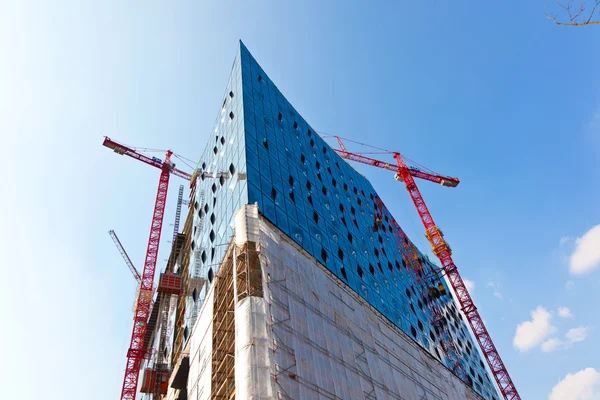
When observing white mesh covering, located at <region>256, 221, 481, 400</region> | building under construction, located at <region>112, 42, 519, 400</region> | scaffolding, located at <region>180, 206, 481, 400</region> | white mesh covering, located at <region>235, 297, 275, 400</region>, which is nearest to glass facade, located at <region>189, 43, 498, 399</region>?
building under construction, located at <region>112, 42, 519, 400</region>

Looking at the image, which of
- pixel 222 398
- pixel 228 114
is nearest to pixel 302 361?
pixel 222 398

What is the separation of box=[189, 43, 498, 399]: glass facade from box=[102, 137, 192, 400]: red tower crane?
31.7ft

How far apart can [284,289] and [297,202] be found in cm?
874

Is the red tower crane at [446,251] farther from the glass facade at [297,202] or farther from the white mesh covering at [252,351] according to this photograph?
the white mesh covering at [252,351]

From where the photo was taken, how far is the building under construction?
17531mm

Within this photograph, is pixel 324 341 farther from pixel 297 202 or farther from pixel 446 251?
pixel 446 251

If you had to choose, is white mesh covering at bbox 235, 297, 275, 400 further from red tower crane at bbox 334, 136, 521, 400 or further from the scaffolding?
red tower crane at bbox 334, 136, 521, 400

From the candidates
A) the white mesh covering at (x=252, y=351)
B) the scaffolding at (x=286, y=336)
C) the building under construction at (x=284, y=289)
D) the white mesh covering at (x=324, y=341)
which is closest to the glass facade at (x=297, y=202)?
the building under construction at (x=284, y=289)

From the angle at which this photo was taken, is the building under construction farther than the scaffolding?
Yes

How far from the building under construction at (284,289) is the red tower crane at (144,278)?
463 mm

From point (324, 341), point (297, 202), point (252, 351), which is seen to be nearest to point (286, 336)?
point (252, 351)

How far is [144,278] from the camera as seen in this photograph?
3994 centimetres

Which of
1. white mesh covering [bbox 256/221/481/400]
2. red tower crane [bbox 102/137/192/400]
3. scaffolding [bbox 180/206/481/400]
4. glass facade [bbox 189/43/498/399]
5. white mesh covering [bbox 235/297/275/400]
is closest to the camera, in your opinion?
white mesh covering [bbox 235/297/275/400]

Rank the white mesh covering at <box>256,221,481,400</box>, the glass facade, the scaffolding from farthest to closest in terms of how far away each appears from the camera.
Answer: the glass facade → the white mesh covering at <box>256,221,481,400</box> → the scaffolding
